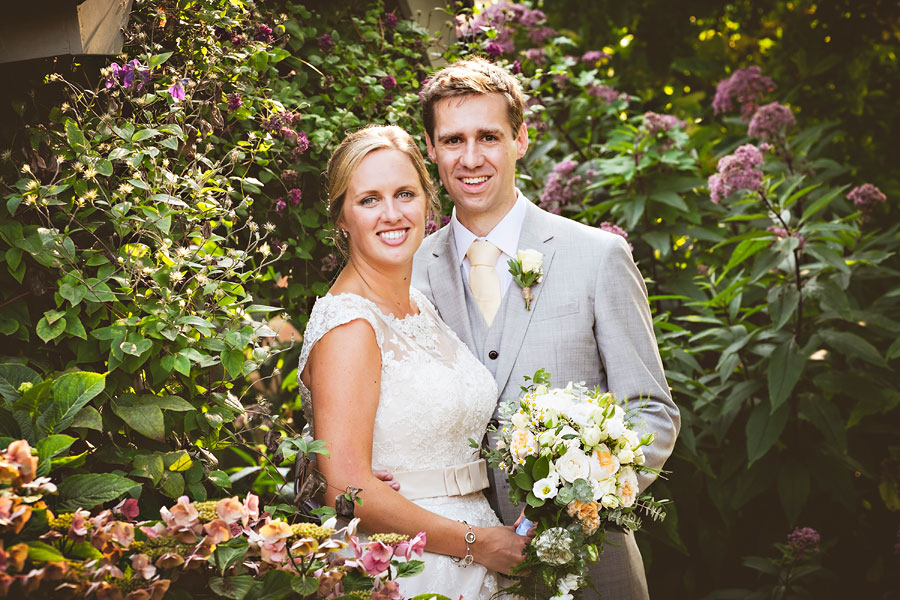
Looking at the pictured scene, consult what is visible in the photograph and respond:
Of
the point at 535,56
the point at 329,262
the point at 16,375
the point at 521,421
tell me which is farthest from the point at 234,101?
the point at 535,56

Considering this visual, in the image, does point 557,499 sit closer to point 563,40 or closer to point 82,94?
point 82,94

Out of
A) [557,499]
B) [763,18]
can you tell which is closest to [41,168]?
[557,499]

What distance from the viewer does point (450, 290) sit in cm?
289

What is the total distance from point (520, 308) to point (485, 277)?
0.23 metres

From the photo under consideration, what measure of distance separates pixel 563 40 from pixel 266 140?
230cm

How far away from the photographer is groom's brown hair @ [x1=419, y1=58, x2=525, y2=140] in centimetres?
289

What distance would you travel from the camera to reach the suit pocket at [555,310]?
2.70 m

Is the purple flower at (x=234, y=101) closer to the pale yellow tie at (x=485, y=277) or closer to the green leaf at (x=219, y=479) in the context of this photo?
the pale yellow tie at (x=485, y=277)

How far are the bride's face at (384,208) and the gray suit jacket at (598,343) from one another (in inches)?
17.9

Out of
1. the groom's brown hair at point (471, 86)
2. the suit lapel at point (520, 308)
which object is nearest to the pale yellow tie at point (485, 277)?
the suit lapel at point (520, 308)

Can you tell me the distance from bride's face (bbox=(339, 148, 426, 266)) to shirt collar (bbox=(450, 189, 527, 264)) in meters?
0.41

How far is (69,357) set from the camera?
6.82 feet

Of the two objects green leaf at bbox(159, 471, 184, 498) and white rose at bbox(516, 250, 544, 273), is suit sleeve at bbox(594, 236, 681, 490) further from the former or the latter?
green leaf at bbox(159, 471, 184, 498)

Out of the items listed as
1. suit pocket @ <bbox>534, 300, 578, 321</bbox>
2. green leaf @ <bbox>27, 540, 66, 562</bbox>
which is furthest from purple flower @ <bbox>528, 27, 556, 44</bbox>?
green leaf @ <bbox>27, 540, 66, 562</bbox>
